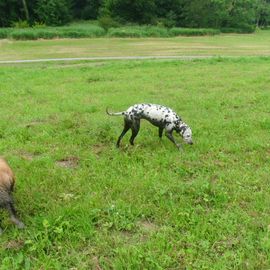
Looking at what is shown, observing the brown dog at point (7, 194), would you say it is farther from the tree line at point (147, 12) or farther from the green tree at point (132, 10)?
the green tree at point (132, 10)

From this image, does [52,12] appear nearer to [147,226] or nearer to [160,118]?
[160,118]

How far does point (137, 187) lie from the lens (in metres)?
5.36

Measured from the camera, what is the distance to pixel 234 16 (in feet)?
200

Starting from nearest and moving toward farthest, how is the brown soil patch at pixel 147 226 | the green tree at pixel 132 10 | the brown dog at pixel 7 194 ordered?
the brown dog at pixel 7 194 < the brown soil patch at pixel 147 226 < the green tree at pixel 132 10

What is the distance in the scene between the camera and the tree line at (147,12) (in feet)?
181

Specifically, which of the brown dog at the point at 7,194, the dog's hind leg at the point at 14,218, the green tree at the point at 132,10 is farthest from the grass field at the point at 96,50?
the dog's hind leg at the point at 14,218

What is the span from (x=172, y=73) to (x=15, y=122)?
28.1ft

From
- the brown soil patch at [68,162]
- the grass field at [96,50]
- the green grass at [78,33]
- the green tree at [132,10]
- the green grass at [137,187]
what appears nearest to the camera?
the green grass at [137,187]

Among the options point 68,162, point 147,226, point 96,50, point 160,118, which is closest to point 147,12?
point 96,50

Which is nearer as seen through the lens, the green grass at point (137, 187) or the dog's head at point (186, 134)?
the green grass at point (137, 187)

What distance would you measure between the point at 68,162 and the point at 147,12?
54.3 meters

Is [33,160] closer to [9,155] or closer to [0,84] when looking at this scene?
[9,155]

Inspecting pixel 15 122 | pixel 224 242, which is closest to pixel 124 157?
pixel 224 242

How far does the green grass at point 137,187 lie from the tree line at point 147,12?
4681 centimetres
